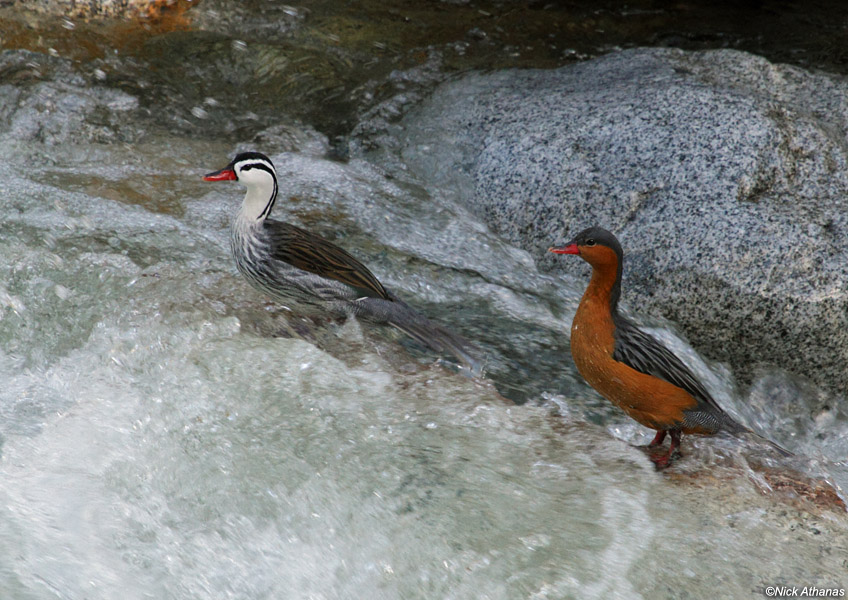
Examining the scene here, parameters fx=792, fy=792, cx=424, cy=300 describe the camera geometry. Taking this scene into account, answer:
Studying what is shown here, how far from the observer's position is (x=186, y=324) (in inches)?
157

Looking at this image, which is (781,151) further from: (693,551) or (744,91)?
(693,551)

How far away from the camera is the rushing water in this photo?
2.96 m

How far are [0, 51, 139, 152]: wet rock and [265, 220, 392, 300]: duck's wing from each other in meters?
2.72

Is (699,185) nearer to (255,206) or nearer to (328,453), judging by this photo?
(255,206)

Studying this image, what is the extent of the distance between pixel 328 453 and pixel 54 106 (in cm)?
438

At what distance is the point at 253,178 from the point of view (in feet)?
13.3

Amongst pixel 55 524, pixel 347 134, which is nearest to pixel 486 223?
pixel 347 134

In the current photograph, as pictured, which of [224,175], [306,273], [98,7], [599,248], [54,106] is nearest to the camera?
[599,248]

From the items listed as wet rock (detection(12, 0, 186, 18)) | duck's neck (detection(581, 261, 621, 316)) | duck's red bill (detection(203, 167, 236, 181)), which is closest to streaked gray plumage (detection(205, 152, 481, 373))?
duck's red bill (detection(203, 167, 236, 181))

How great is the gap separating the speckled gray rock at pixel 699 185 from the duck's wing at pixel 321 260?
5.78 ft

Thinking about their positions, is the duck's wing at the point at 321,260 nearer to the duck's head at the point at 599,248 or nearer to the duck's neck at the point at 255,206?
the duck's neck at the point at 255,206

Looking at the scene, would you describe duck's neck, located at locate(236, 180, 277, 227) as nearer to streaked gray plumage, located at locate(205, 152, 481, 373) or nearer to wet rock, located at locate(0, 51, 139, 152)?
streaked gray plumage, located at locate(205, 152, 481, 373)

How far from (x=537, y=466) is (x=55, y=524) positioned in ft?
6.37

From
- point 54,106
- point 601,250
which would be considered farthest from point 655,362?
point 54,106
